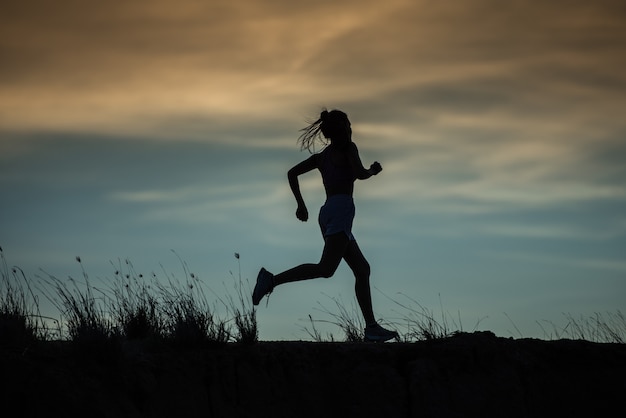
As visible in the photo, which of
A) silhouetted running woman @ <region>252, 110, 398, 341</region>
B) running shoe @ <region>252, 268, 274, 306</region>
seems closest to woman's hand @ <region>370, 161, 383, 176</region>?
silhouetted running woman @ <region>252, 110, 398, 341</region>

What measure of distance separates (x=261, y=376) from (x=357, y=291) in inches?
62.4

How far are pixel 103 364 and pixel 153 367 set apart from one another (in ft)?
1.38

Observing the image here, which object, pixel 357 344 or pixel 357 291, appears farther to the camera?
pixel 357 291

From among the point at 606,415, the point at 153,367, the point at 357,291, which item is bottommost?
the point at 606,415

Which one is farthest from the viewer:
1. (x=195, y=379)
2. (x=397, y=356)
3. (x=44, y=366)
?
(x=397, y=356)

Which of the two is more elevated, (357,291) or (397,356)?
(357,291)

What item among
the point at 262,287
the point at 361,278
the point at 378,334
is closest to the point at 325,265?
the point at 361,278

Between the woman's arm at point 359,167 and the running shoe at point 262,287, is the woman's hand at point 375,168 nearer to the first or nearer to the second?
the woman's arm at point 359,167

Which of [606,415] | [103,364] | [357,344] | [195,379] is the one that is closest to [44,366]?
[103,364]

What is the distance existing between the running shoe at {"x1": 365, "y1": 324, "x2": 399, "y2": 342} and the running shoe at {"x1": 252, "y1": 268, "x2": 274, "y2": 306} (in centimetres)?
105

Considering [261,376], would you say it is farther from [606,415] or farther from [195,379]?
[606,415]

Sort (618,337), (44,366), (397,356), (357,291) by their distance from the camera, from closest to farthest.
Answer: (44,366)
(397,356)
(357,291)
(618,337)

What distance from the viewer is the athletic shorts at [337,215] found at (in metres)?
10.3

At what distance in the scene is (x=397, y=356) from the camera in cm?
970
